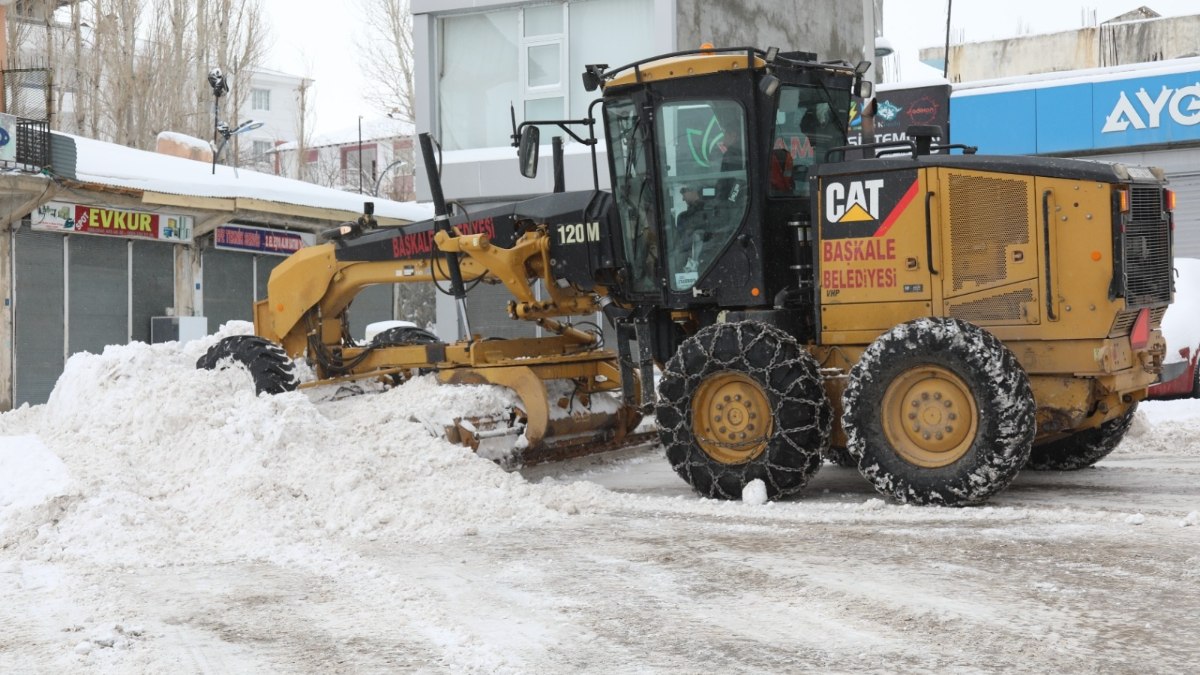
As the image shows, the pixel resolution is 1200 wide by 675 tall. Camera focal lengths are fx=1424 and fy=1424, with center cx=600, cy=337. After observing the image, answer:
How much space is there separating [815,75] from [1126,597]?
4.86 metres

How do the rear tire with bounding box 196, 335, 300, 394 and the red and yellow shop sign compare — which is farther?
the red and yellow shop sign

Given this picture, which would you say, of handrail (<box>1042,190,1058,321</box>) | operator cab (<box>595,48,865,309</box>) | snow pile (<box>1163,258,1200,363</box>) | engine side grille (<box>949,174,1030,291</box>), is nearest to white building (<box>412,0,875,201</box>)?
snow pile (<box>1163,258,1200,363</box>)

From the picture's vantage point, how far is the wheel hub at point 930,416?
8289 millimetres

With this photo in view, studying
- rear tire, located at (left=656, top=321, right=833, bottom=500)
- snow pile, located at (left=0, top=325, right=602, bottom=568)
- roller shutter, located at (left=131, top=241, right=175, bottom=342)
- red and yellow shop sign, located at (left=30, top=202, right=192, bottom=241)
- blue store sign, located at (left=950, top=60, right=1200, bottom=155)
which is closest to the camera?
snow pile, located at (left=0, top=325, right=602, bottom=568)

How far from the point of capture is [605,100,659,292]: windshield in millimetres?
9828

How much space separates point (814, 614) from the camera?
226 inches

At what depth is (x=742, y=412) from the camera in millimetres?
9062

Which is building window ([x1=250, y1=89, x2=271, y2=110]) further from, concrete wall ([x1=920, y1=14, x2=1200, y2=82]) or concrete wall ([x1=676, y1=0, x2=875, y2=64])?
concrete wall ([x1=676, y1=0, x2=875, y2=64])

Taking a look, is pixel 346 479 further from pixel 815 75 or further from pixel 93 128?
pixel 93 128

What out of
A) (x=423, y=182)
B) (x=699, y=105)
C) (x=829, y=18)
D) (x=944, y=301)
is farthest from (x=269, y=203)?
(x=944, y=301)

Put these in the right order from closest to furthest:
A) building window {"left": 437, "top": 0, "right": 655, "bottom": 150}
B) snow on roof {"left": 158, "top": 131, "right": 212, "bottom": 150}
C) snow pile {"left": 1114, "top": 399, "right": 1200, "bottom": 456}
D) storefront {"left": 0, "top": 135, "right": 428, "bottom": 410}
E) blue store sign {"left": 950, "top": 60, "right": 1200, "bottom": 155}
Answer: snow pile {"left": 1114, "top": 399, "right": 1200, "bottom": 456} < storefront {"left": 0, "top": 135, "right": 428, "bottom": 410} < building window {"left": 437, "top": 0, "right": 655, "bottom": 150} < blue store sign {"left": 950, "top": 60, "right": 1200, "bottom": 155} < snow on roof {"left": 158, "top": 131, "right": 212, "bottom": 150}

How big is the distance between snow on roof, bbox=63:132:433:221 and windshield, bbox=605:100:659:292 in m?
12.2

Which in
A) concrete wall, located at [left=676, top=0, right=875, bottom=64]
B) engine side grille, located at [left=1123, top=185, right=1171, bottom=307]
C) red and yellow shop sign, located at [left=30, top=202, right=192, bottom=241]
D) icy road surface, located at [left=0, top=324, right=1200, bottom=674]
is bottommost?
icy road surface, located at [left=0, top=324, right=1200, bottom=674]

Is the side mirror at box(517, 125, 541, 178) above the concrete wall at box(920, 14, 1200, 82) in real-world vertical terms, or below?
below
